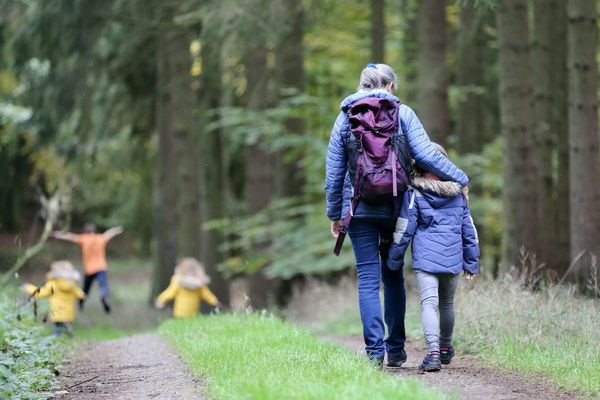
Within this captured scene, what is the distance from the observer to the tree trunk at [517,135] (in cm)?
1265

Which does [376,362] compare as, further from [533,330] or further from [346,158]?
[533,330]

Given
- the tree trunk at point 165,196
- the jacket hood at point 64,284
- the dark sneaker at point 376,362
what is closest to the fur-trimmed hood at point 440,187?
the dark sneaker at point 376,362

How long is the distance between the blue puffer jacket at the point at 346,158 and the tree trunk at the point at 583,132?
16.6 ft

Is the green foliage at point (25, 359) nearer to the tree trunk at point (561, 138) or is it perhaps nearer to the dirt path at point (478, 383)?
the dirt path at point (478, 383)

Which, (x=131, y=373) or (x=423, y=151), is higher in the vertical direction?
(x=423, y=151)

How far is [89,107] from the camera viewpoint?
70.3 feet

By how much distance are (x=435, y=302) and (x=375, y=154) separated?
1295 mm

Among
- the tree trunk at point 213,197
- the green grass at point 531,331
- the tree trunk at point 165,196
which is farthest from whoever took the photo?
the tree trunk at point 213,197

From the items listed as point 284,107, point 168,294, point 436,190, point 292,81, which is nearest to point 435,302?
point 436,190

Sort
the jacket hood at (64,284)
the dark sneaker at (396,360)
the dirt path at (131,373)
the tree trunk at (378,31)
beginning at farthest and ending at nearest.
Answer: the tree trunk at (378,31)
the jacket hood at (64,284)
the dark sneaker at (396,360)
the dirt path at (131,373)

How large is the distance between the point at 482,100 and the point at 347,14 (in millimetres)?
3721

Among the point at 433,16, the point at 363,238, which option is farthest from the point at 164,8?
the point at 363,238

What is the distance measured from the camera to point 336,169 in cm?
713

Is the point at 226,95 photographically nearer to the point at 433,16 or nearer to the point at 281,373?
the point at 433,16
